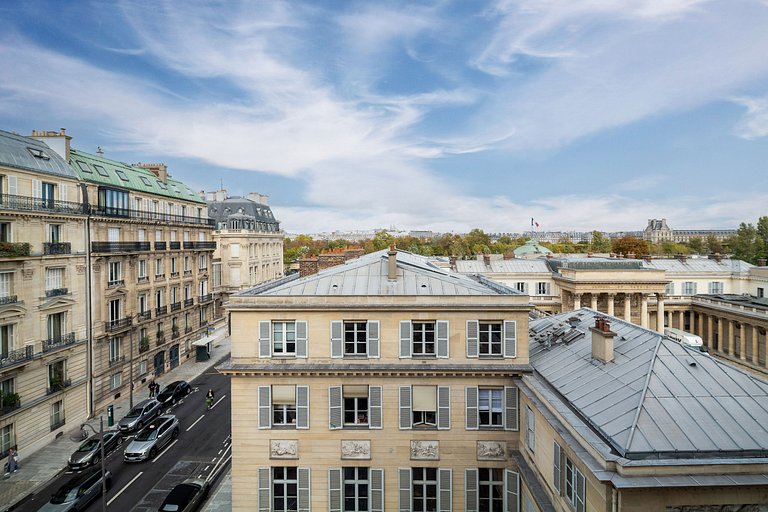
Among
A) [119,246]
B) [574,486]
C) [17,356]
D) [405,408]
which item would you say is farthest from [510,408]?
[119,246]

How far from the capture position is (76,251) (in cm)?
3678

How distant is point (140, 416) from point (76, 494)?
12.1 meters

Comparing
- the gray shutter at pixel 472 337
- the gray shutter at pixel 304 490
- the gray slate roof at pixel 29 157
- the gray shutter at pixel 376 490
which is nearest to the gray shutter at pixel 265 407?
the gray shutter at pixel 304 490

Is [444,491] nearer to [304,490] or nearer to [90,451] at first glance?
[304,490]

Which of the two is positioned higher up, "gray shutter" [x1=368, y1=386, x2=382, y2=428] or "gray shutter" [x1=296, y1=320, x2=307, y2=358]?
"gray shutter" [x1=296, y1=320, x2=307, y2=358]

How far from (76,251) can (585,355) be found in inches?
1528

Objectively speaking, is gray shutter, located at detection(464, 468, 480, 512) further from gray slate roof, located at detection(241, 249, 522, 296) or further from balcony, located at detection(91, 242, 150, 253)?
balcony, located at detection(91, 242, 150, 253)

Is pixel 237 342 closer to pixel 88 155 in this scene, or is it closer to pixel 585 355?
pixel 585 355

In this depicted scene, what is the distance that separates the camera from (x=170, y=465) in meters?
30.8

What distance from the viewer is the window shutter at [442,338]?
2281 cm

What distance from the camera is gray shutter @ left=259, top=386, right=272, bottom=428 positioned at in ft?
74.4

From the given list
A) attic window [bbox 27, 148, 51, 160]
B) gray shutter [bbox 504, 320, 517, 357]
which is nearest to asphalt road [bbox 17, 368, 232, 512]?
Answer: gray shutter [bbox 504, 320, 517, 357]

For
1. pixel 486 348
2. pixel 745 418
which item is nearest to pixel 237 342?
Answer: pixel 486 348

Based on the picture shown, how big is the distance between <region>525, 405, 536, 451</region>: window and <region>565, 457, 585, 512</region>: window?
409 cm
